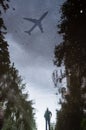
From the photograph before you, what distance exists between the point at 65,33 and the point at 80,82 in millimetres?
4214

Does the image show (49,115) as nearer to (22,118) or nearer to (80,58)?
(80,58)

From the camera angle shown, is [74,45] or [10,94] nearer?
[74,45]

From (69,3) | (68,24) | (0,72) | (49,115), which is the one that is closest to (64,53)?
(68,24)

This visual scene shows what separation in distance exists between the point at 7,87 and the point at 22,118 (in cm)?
2468

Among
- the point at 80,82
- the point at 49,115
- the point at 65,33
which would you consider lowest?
the point at 49,115

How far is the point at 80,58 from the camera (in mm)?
22156

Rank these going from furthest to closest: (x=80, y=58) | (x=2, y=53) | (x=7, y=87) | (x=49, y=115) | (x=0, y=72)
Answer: (x=7, y=87), (x=0, y=72), (x=2, y=53), (x=80, y=58), (x=49, y=115)

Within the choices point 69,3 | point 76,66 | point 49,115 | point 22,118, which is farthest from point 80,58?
point 22,118

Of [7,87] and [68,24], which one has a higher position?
[7,87]

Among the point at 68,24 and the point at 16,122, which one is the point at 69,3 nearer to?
the point at 68,24

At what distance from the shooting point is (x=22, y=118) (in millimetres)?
69250

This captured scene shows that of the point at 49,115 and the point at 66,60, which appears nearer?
the point at 49,115

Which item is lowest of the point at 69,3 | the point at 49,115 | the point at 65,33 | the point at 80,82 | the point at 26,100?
the point at 49,115

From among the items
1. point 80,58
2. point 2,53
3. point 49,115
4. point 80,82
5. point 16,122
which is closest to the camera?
point 49,115
